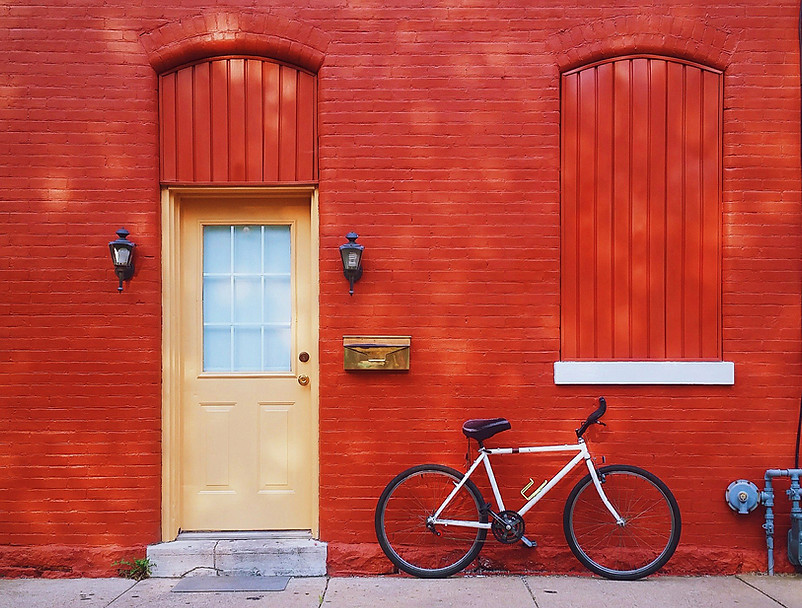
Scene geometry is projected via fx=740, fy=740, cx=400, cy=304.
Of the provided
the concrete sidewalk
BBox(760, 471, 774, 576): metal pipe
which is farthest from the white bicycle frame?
BBox(760, 471, 774, 576): metal pipe

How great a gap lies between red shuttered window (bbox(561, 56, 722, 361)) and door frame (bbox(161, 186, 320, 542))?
72.7 inches

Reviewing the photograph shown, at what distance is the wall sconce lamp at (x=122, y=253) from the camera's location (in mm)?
5203

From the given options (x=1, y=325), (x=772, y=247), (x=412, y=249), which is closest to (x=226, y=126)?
(x=412, y=249)

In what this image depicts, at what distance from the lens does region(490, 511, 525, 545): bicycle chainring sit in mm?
5066

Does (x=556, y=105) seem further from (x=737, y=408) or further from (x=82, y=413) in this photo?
(x=82, y=413)

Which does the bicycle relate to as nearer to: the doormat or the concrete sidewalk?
the concrete sidewalk

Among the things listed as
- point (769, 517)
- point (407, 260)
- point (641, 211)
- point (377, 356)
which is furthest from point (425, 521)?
point (641, 211)

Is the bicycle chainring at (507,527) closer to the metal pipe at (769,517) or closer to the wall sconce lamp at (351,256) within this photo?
the metal pipe at (769,517)

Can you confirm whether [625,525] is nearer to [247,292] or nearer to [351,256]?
[351,256]

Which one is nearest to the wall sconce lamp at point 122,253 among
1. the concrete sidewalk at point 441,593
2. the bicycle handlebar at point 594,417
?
the concrete sidewalk at point 441,593

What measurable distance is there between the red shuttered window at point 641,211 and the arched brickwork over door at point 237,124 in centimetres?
197

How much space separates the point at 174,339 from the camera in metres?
5.50

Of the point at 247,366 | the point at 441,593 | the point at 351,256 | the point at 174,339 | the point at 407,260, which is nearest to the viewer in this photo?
the point at 441,593

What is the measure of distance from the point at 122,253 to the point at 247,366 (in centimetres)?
122
